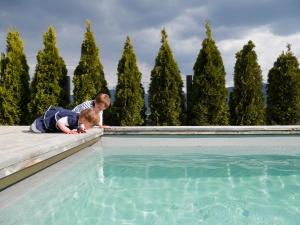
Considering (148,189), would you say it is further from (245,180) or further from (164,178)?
(245,180)

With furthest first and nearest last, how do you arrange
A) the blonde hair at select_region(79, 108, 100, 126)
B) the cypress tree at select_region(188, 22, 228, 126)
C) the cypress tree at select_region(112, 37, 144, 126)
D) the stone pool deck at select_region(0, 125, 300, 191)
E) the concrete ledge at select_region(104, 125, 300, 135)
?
the cypress tree at select_region(112, 37, 144, 126) → the cypress tree at select_region(188, 22, 228, 126) → the concrete ledge at select_region(104, 125, 300, 135) → the blonde hair at select_region(79, 108, 100, 126) → the stone pool deck at select_region(0, 125, 300, 191)

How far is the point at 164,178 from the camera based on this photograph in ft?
15.0

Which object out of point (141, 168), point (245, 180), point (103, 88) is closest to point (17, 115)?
point (103, 88)

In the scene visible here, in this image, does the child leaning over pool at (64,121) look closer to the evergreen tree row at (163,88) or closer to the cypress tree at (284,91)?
the evergreen tree row at (163,88)

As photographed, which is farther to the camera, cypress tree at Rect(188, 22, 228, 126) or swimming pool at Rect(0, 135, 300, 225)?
cypress tree at Rect(188, 22, 228, 126)

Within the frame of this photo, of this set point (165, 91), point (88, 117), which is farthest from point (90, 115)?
point (165, 91)

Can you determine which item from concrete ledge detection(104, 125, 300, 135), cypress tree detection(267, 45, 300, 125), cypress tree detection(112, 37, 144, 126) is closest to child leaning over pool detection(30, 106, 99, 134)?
concrete ledge detection(104, 125, 300, 135)

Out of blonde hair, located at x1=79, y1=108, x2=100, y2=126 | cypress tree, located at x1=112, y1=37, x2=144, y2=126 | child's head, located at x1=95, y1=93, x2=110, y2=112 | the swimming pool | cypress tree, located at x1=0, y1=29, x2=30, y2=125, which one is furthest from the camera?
cypress tree, located at x1=0, y1=29, x2=30, y2=125

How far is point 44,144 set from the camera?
12.3 ft

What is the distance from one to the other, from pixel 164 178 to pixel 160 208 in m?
1.38

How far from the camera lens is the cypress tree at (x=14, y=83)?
460 inches

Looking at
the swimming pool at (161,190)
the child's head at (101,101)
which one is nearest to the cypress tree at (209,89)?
the swimming pool at (161,190)

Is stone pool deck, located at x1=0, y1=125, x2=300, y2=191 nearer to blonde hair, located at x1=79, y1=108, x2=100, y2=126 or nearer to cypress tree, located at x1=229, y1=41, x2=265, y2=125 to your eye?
blonde hair, located at x1=79, y1=108, x2=100, y2=126

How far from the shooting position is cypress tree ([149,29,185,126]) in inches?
457
